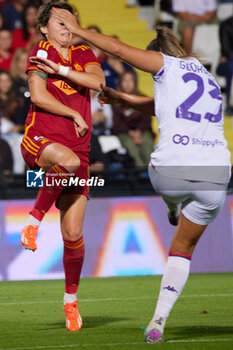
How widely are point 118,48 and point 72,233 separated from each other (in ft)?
6.31

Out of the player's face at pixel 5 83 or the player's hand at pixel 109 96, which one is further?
the player's face at pixel 5 83

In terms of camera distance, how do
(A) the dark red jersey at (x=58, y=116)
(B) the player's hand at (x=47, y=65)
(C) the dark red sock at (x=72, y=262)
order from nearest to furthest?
(B) the player's hand at (x=47, y=65) < (A) the dark red jersey at (x=58, y=116) < (C) the dark red sock at (x=72, y=262)

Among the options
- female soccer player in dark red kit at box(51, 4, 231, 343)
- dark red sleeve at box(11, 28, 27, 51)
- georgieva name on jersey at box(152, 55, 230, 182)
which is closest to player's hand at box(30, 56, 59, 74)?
female soccer player in dark red kit at box(51, 4, 231, 343)

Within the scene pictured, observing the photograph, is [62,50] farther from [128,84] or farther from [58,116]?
[128,84]

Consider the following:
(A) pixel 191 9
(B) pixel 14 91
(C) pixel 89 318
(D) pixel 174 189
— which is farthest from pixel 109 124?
(D) pixel 174 189

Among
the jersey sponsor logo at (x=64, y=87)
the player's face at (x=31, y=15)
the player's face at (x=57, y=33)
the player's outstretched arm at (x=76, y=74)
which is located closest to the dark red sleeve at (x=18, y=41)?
the player's face at (x=31, y=15)

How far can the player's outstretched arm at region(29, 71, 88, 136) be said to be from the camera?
19.8 feet

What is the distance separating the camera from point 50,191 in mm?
6047

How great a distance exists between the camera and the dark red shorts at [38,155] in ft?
20.1

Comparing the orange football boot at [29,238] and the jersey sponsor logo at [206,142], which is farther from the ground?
the jersey sponsor logo at [206,142]

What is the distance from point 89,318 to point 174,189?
2.24 meters

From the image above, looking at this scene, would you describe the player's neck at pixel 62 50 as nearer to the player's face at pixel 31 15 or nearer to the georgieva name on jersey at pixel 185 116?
the georgieva name on jersey at pixel 185 116

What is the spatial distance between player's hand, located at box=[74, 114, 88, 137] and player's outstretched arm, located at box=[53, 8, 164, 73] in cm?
127

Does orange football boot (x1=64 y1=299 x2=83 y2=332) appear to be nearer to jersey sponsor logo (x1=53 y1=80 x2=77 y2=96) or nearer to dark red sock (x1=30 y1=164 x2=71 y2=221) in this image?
dark red sock (x1=30 y1=164 x2=71 y2=221)
